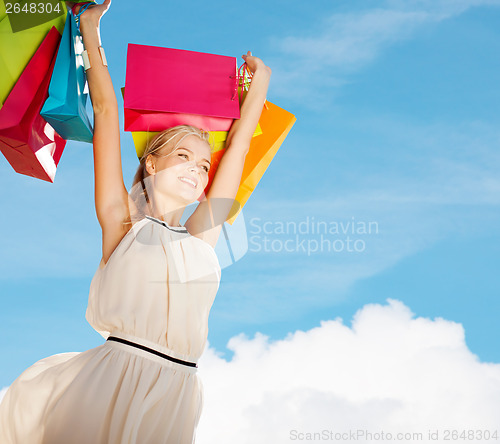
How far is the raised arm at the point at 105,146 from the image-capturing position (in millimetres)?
1885

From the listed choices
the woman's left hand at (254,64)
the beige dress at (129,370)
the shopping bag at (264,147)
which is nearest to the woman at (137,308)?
the beige dress at (129,370)

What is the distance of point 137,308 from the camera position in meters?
1.72

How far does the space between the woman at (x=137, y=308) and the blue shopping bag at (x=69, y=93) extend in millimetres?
38

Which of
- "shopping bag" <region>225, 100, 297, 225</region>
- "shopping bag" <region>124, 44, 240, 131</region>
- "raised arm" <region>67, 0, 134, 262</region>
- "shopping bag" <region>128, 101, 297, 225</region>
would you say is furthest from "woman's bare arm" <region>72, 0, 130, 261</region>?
"shopping bag" <region>225, 100, 297, 225</region>

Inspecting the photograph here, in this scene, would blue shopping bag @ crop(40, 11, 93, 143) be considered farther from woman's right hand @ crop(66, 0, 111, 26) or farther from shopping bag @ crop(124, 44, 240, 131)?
shopping bag @ crop(124, 44, 240, 131)

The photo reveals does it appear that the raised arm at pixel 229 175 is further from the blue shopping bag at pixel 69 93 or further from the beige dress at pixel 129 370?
the blue shopping bag at pixel 69 93

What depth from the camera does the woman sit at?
1.64m

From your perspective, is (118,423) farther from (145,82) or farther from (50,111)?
(145,82)

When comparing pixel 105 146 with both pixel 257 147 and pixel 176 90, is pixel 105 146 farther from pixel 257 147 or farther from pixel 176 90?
pixel 257 147

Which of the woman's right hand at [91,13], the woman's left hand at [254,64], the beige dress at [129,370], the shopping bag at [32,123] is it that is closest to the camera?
the beige dress at [129,370]

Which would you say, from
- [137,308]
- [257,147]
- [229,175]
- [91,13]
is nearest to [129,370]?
[137,308]

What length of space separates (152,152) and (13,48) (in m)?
0.56

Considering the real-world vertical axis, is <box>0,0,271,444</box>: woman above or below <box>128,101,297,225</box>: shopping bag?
below

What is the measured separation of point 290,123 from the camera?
2318 millimetres
